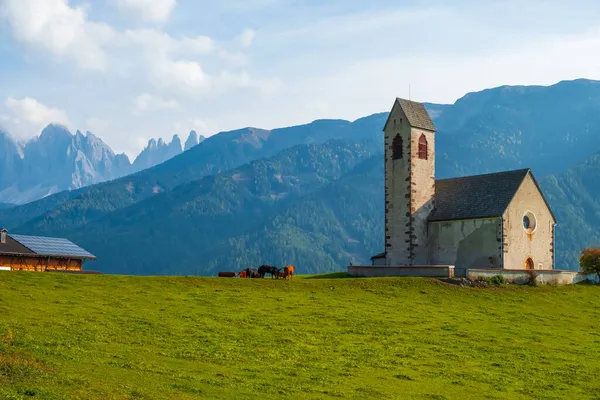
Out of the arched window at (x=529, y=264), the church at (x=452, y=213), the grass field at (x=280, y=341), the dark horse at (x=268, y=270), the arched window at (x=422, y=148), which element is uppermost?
the arched window at (x=422, y=148)

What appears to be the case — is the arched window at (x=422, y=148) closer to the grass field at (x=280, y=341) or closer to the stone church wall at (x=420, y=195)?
the stone church wall at (x=420, y=195)

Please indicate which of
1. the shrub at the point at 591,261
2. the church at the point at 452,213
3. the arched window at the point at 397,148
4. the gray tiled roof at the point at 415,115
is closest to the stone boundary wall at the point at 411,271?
the church at the point at 452,213

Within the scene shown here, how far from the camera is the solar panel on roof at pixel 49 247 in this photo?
7131 cm

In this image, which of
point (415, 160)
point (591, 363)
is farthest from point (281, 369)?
point (415, 160)

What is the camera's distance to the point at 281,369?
1110 inches

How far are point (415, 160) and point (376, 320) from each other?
3379 cm

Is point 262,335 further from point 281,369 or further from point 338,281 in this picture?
point 338,281

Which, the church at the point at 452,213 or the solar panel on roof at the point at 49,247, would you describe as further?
the solar panel on roof at the point at 49,247

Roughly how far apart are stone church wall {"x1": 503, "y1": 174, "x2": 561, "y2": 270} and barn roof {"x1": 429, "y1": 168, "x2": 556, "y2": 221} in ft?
3.14

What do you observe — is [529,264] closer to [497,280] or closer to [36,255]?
[497,280]

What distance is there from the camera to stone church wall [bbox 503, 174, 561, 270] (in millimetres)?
66188

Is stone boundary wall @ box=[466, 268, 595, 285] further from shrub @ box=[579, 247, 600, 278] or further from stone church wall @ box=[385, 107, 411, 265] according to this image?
A: stone church wall @ box=[385, 107, 411, 265]

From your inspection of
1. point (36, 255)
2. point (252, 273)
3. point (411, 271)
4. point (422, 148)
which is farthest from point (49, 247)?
point (422, 148)

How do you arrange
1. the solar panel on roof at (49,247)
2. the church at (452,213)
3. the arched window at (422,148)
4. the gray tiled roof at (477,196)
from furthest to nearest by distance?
the arched window at (422,148)
the solar panel on roof at (49,247)
the gray tiled roof at (477,196)
the church at (452,213)
